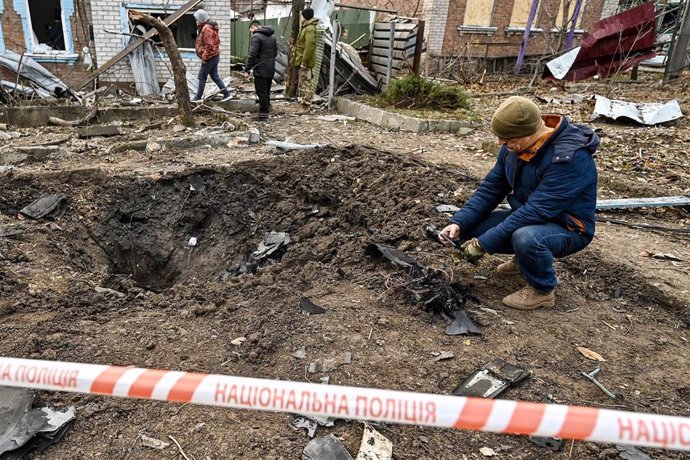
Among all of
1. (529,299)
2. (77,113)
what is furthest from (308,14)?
(529,299)

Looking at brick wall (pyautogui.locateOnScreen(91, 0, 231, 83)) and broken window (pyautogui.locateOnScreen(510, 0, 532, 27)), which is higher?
broken window (pyautogui.locateOnScreen(510, 0, 532, 27))

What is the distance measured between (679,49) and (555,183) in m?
12.2

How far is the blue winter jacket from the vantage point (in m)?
3.04

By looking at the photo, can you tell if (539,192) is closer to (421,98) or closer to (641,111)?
(421,98)

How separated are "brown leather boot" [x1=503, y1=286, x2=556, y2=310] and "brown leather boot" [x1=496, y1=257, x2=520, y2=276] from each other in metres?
0.35

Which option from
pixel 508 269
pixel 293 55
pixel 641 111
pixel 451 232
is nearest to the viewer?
pixel 451 232

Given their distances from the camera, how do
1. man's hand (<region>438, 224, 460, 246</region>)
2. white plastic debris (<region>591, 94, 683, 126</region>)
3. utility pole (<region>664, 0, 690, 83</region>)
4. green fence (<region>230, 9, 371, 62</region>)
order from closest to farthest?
man's hand (<region>438, 224, 460, 246</region>) → white plastic debris (<region>591, 94, 683, 126</region>) → utility pole (<region>664, 0, 690, 83</region>) → green fence (<region>230, 9, 371, 62</region>)

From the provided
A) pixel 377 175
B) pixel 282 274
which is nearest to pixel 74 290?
pixel 282 274

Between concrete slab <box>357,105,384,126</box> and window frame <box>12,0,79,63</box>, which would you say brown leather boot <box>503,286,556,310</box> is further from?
window frame <box>12,0,79,63</box>

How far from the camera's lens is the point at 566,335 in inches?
125

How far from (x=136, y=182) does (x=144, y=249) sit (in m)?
0.82

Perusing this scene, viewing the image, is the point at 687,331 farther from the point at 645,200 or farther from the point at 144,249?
the point at 144,249

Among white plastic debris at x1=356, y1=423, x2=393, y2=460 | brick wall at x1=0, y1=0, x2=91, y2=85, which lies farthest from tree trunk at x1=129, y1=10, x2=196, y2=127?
white plastic debris at x1=356, y1=423, x2=393, y2=460

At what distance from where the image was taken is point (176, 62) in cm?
810
